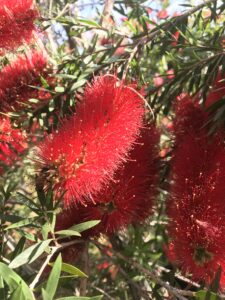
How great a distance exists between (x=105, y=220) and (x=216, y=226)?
14.8 inches

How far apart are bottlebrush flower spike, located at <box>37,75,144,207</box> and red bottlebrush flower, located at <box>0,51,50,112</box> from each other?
1.36ft

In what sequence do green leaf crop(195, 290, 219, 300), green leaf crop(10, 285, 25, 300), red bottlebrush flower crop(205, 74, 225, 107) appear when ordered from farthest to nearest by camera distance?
red bottlebrush flower crop(205, 74, 225, 107)
green leaf crop(195, 290, 219, 300)
green leaf crop(10, 285, 25, 300)

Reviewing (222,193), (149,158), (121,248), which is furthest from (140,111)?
(121,248)

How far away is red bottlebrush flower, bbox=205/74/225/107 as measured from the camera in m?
1.53

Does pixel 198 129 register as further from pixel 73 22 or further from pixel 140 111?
pixel 73 22

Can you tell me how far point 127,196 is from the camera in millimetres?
1387

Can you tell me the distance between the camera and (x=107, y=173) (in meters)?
1.23

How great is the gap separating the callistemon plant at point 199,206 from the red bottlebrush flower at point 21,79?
2.02 feet

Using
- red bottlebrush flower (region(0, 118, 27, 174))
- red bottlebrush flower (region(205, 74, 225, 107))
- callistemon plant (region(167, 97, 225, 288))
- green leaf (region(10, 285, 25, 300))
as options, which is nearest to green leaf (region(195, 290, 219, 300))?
callistemon plant (region(167, 97, 225, 288))

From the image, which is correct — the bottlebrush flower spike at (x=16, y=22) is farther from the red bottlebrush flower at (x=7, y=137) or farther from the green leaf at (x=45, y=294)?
the green leaf at (x=45, y=294)

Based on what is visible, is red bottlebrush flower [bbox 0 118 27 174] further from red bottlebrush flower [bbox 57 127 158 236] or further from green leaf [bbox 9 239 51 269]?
green leaf [bbox 9 239 51 269]

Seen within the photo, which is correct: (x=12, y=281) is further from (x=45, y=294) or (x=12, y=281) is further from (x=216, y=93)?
(x=216, y=93)

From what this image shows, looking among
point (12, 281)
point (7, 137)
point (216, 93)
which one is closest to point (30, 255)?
point (12, 281)

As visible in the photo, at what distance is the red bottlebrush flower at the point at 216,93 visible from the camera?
5.02 feet
